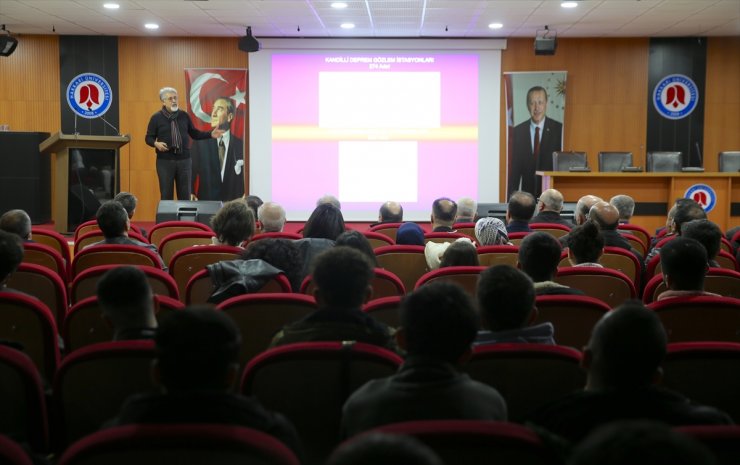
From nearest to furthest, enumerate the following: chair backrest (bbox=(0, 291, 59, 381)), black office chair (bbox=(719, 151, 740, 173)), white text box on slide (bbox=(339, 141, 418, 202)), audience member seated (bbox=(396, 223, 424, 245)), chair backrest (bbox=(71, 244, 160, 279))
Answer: chair backrest (bbox=(0, 291, 59, 381))
chair backrest (bbox=(71, 244, 160, 279))
audience member seated (bbox=(396, 223, 424, 245))
black office chair (bbox=(719, 151, 740, 173))
white text box on slide (bbox=(339, 141, 418, 202))

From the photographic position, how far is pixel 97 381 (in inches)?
89.8

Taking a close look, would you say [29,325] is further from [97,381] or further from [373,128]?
[373,128]

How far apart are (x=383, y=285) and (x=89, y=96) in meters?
10.6

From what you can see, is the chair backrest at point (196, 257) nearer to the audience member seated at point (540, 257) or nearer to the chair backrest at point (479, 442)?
the audience member seated at point (540, 257)

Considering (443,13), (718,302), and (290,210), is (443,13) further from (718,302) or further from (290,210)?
(718,302)

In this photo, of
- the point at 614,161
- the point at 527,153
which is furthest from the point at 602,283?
the point at 527,153

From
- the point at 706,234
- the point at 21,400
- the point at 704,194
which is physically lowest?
the point at 21,400

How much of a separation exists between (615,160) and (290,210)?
4762mm

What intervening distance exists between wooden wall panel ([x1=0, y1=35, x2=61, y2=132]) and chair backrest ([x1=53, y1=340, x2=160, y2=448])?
11821 millimetres

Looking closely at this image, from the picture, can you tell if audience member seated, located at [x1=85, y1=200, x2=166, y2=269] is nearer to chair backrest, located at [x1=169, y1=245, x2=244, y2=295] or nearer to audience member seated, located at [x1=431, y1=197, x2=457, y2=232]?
chair backrest, located at [x1=169, y1=245, x2=244, y2=295]

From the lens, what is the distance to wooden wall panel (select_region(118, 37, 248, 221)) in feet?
42.8

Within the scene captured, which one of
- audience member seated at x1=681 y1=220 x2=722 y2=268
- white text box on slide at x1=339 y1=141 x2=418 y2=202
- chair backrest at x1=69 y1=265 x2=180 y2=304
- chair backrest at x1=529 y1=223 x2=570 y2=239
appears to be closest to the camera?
chair backrest at x1=69 y1=265 x2=180 y2=304

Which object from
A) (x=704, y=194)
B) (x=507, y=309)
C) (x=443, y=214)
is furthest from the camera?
(x=704, y=194)

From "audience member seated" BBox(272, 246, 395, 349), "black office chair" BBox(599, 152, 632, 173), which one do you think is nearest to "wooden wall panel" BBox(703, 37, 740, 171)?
"black office chair" BBox(599, 152, 632, 173)
